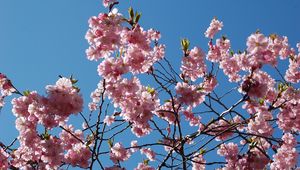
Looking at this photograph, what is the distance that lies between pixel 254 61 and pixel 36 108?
8.94 ft

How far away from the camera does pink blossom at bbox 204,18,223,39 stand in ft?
28.7

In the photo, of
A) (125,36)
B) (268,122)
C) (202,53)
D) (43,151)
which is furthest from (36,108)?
(268,122)

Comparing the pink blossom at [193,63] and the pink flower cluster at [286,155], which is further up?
the pink blossom at [193,63]

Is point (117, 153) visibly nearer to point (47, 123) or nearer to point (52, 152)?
point (52, 152)

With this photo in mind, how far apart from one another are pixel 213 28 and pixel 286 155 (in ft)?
11.9

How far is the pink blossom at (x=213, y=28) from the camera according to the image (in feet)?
28.7

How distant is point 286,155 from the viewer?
20.3 ft

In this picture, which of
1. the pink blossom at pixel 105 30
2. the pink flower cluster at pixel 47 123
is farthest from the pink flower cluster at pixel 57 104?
the pink blossom at pixel 105 30

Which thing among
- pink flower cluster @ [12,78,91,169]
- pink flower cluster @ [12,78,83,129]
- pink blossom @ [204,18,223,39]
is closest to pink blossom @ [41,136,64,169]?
pink flower cluster @ [12,78,91,169]

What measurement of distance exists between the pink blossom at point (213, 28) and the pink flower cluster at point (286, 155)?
3.19 m

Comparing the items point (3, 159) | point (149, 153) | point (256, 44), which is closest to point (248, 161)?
point (256, 44)

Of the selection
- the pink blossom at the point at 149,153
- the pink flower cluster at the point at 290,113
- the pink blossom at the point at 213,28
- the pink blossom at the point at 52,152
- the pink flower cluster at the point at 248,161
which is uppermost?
the pink blossom at the point at 213,28

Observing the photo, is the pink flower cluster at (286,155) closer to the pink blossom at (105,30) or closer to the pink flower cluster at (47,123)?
the pink flower cluster at (47,123)

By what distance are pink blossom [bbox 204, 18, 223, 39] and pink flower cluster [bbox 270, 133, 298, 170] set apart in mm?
3190
